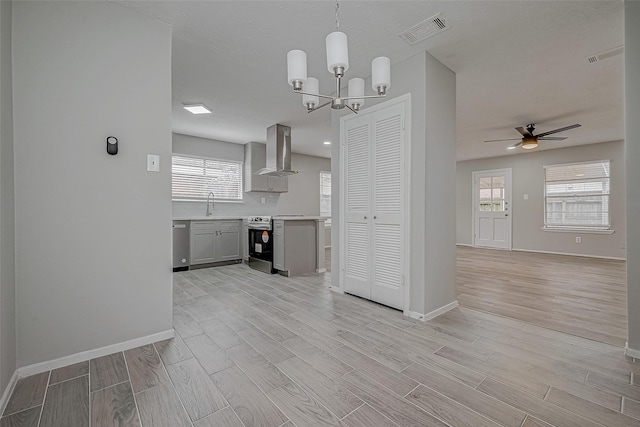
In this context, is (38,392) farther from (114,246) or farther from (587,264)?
(587,264)

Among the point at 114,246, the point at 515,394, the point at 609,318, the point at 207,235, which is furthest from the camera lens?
the point at 207,235

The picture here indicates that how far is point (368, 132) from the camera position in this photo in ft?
10.4

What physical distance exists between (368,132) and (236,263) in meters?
3.77

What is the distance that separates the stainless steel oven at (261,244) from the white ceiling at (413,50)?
1768 mm

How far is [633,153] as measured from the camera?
1.92 meters

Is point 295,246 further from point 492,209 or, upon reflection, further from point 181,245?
point 492,209

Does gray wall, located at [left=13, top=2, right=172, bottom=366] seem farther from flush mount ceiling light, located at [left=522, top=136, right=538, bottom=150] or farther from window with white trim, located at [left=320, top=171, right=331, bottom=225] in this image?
window with white trim, located at [left=320, top=171, right=331, bottom=225]

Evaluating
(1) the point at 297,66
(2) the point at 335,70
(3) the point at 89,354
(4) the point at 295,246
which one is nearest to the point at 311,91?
(1) the point at 297,66

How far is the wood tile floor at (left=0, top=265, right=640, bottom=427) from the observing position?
Result: 1385 millimetres

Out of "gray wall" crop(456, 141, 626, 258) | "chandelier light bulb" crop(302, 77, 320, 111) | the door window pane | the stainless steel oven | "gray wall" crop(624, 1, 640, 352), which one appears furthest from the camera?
the door window pane

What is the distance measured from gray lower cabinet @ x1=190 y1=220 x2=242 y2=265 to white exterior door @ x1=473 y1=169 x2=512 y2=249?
6.51m

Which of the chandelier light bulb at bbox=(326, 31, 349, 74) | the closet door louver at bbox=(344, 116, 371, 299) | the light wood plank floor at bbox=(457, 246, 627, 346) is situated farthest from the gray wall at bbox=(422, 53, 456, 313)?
the chandelier light bulb at bbox=(326, 31, 349, 74)

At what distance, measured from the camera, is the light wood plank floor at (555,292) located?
99.7 inches

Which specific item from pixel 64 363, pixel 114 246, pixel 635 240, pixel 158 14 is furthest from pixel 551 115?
pixel 64 363
